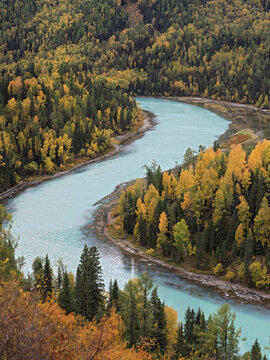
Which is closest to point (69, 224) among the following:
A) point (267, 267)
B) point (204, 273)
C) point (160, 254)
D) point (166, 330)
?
point (160, 254)

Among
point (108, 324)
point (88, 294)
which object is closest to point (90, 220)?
point (88, 294)

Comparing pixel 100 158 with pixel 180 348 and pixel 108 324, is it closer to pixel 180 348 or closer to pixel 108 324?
pixel 180 348

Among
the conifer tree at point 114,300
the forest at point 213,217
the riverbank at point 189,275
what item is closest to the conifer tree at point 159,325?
the conifer tree at point 114,300

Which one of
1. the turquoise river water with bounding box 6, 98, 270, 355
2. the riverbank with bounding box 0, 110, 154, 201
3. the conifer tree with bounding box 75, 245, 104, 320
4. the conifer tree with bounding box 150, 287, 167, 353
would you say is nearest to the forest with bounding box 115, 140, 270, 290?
the turquoise river water with bounding box 6, 98, 270, 355

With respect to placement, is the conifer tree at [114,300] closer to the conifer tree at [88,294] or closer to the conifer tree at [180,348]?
the conifer tree at [88,294]

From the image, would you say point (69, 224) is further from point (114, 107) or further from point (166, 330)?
point (114, 107)

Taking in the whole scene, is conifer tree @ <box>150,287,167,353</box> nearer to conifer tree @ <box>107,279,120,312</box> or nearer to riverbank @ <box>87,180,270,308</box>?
conifer tree @ <box>107,279,120,312</box>
